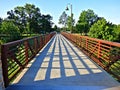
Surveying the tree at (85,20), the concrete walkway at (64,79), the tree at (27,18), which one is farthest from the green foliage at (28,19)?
the concrete walkway at (64,79)

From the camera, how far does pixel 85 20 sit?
9938 cm

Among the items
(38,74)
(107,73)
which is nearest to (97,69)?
(107,73)

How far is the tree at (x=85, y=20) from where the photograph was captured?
94.6 m

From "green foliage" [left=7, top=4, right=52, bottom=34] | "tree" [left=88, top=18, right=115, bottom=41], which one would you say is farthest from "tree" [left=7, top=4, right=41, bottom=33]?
"tree" [left=88, top=18, right=115, bottom=41]

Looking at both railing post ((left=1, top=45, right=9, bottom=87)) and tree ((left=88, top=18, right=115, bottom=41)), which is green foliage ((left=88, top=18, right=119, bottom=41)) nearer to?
tree ((left=88, top=18, right=115, bottom=41))

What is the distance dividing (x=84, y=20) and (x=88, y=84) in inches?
3689

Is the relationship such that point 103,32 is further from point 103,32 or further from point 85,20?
point 85,20

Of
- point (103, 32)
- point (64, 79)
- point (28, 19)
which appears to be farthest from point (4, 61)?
point (28, 19)

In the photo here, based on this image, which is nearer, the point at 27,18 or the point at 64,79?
the point at 64,79

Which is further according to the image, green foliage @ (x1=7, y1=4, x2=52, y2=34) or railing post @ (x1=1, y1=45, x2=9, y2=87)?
green foliage @ (x1=7, y1=4, x2=52, y2=34)

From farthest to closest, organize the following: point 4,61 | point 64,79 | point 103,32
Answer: point 103,32, point 64,79, point 4,61

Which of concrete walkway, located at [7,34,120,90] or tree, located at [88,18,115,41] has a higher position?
concrete walkway, located at [7,34,120,90]

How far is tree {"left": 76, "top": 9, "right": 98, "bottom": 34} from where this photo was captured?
9456 cm

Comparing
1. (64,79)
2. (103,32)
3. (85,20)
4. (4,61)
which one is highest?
(85,20)
